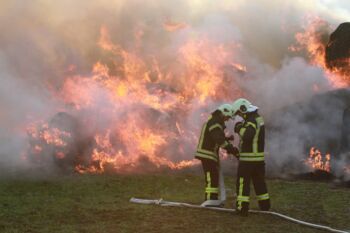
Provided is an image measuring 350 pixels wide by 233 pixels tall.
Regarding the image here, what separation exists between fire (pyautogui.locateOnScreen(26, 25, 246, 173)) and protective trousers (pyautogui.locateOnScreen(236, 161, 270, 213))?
683cm

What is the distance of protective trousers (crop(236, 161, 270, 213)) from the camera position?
9555 millimetres

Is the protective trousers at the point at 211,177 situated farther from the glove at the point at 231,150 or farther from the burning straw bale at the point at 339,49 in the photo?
the burning straw bale at the point at 339,49

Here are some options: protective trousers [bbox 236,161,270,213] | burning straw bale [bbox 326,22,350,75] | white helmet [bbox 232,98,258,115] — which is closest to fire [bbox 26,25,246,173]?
burning straw bale [bbox 326,22,350,75]

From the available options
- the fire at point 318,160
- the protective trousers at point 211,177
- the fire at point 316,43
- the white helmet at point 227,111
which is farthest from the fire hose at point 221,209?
the fire at point 316,43

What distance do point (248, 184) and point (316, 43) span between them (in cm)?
1330

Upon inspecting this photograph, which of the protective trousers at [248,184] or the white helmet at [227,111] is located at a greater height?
the white helmet at [227,111]

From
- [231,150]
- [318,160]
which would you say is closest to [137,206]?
[231,150]

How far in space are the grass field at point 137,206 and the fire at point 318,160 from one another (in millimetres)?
1175

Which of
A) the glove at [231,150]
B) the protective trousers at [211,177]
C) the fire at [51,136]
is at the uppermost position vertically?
the fire at [51,136]

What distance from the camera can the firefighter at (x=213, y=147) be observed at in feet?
33.8

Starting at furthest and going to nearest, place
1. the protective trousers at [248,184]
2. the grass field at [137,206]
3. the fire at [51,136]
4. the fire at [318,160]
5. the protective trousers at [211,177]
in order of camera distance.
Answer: the fire at [51,136] → the fire at [318,160] → the protective trousers at [211,177] → the protective trousers at [248,184] → the grass field at [137,206]

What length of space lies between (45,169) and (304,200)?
29.5 feet

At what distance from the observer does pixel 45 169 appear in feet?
53.1

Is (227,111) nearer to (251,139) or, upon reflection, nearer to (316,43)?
(251,139)
